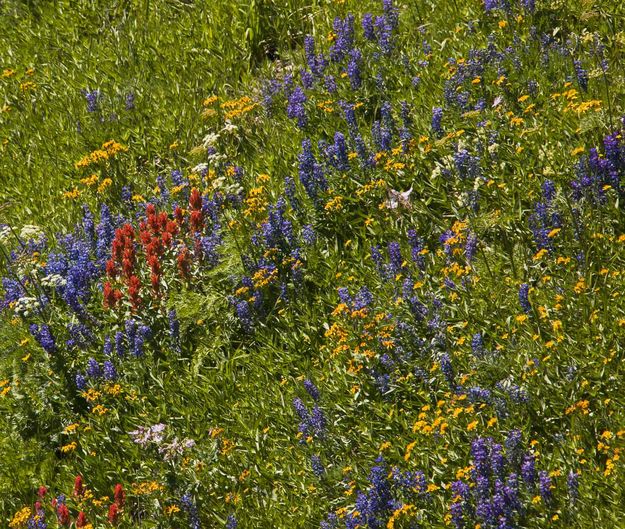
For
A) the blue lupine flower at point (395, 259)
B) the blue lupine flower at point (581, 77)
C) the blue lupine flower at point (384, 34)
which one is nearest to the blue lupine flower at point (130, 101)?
the blue lupine flower at point (384, 34)

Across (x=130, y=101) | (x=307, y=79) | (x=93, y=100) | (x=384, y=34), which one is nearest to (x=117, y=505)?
(x=307, y=79)

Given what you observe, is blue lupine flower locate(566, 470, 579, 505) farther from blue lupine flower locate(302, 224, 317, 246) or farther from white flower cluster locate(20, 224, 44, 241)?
white flower cluster locate(20, 224, 44, 241)

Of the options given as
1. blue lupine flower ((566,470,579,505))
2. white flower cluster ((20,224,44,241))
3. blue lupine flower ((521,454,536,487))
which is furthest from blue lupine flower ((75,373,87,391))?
blue lupine flower ((566,470,579,505))

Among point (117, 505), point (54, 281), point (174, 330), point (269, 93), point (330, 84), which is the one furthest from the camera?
point (269, 93)

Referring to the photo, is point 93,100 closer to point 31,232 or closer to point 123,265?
point 31,232

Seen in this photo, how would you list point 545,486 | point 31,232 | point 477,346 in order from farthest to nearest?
point 31,232
point 477,346
point 545,486

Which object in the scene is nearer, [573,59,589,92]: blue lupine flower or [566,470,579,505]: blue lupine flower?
[566,470,579,505]: blue lupine flower

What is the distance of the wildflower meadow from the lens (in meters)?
5.06

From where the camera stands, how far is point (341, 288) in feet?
19.9

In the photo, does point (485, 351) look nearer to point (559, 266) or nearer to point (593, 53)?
point (559, 266)

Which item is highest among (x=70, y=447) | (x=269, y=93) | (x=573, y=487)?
(x=269, y=93)

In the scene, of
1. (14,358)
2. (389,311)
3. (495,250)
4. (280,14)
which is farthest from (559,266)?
(280,14)

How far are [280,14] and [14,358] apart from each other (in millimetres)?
4134

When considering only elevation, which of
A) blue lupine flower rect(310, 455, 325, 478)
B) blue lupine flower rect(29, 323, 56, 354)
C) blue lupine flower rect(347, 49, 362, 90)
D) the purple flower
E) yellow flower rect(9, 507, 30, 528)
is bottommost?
yellow flower rect(9, 507, 30, 528)
